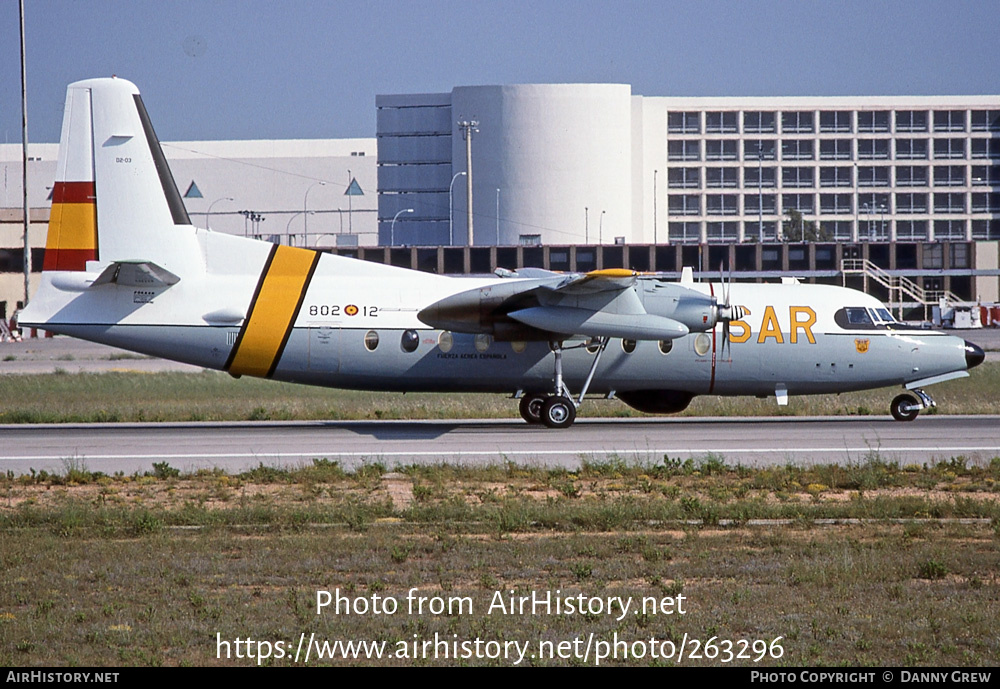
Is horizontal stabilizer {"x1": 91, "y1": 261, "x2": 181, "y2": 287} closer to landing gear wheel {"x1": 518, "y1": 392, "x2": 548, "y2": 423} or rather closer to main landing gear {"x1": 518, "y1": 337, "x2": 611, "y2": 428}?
landing gear wheel {"x1": 518, "y1": 392, "x2": 548, "y2": 423}

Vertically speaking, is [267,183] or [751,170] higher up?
[267,183]

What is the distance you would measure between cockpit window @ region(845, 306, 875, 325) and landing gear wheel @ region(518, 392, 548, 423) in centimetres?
779

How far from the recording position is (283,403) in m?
34.1

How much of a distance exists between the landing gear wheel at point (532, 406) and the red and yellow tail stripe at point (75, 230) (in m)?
10.6

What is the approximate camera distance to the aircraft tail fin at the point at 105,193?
974 inches

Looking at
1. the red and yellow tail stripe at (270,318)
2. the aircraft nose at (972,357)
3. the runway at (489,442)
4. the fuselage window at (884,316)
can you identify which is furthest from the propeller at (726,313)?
the red and yellow tail stripe at (270,318)

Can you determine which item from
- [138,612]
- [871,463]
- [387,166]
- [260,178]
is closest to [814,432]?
[871,463]

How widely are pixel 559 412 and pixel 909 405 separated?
8777 millimetres

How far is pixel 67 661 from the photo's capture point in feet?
29.3

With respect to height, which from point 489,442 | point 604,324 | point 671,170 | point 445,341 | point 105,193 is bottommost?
point 489,442

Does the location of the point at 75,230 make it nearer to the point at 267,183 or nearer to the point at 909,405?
the point at 909,405

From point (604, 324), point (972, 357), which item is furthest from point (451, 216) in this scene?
point (604, 324)

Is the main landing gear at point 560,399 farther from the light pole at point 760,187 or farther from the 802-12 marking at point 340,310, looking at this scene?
the light pole at point 760,187

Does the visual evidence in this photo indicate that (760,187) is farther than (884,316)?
Yes
